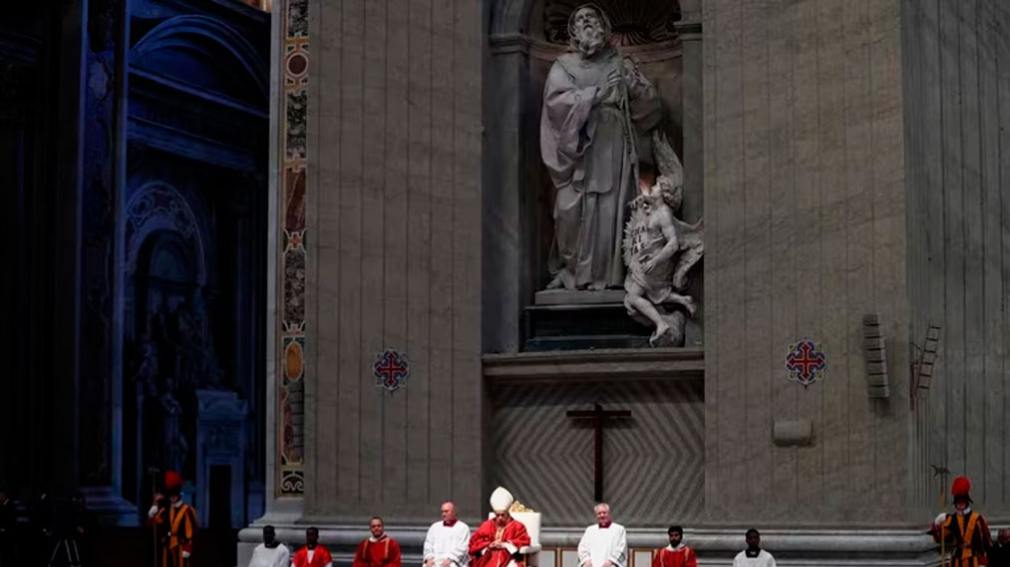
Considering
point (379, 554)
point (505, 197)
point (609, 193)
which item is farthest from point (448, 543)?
point (609, 193)

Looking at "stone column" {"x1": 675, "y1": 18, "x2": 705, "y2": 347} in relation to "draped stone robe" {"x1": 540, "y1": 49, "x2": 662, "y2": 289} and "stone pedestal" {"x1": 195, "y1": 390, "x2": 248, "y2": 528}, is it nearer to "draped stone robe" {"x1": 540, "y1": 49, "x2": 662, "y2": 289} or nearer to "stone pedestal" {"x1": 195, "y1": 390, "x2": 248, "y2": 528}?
"draped stone robe" {"x1": 540, "y1": 49, "x2": 662, "y2": 289}

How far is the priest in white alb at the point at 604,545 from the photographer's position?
1612cm

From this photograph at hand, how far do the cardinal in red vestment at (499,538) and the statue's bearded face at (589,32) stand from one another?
4550 millimetres

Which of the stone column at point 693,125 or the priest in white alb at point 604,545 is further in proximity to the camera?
the stone column at point 693,125

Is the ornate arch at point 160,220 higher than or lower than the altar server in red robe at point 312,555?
higher

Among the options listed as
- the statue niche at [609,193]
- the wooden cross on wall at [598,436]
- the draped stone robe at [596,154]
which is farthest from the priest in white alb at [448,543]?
the draped stone robe at [596,154]

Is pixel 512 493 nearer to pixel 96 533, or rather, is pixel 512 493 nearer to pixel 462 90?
pixel 462 90

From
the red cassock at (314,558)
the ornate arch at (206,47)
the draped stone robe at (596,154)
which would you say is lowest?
the red cassock at (314,558)

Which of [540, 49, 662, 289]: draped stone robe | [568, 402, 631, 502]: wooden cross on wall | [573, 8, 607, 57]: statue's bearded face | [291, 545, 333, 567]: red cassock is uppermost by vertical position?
[573, 8, 607, 57]: statue's bearded face

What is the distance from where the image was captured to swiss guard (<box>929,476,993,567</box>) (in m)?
16.0

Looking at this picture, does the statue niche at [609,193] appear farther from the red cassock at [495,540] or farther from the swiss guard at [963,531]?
the swiss guard at [963,531]

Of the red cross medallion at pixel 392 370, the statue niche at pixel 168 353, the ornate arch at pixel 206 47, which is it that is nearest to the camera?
the red cross medallion at pixel 392 370

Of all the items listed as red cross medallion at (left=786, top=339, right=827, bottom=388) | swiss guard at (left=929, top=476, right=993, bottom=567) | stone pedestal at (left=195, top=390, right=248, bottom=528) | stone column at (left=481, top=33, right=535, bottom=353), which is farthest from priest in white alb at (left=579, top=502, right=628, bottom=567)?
stone pedestal at (left=195, top=390, right=248, bottom=528)

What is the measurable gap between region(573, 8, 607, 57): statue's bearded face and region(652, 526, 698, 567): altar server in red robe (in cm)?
481
